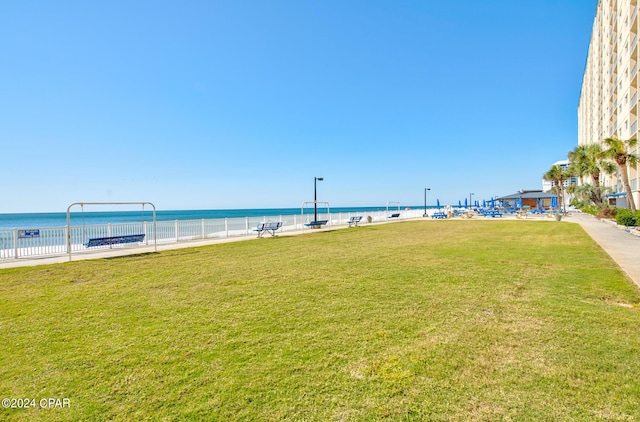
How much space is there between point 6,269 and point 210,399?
9.43 meters

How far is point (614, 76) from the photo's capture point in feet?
123

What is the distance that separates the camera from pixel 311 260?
944 cm

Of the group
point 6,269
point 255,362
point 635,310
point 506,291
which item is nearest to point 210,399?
point 255,362

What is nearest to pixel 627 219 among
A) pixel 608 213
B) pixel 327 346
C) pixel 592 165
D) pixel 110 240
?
pixel 608 213

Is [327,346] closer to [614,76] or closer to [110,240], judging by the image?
[110,240]

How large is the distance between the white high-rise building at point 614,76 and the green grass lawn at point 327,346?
32629mm

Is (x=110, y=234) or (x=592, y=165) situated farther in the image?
(x=592, y=165)

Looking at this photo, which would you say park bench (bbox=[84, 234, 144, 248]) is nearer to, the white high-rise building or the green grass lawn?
the green grass lawn

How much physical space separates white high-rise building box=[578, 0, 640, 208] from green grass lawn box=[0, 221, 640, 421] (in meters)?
32.6

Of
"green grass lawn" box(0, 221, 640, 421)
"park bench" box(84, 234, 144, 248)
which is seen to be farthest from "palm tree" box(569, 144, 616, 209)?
"park bench" box(84, 234, 144, 248)

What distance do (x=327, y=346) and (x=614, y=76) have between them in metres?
50.2

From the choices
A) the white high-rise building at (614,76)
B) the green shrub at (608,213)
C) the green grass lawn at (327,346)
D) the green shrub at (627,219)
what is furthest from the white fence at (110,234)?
the white high-rise building at (614,76)

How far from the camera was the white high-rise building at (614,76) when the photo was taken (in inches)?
1169

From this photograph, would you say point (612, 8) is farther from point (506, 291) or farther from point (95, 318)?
point (95, 318)
